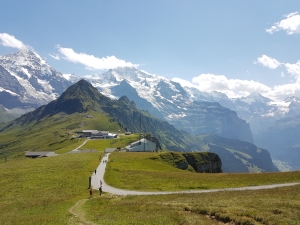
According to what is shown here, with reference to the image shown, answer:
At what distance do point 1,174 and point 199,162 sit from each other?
9236 cm

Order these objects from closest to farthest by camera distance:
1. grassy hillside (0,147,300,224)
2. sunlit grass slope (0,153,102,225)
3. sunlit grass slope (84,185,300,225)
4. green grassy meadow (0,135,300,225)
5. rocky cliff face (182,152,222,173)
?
sunlit grass slope (84,185,300,225) < green grassy meadow (0,135,300,225) < grassy hillside (0,147,300,224) < sunlit grass slope (0,153,102,225) < rocky cliff face (182,152,222,173)

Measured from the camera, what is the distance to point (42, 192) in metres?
56.9

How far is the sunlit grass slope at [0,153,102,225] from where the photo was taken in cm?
3781

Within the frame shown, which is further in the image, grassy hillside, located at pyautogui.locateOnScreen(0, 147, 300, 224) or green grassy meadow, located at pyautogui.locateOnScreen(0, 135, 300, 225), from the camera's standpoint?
grassy hillside, located at pyautogui.locateOnScreen(0, 147, 300, 224)

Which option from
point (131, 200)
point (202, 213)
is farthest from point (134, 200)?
point (202, 213)

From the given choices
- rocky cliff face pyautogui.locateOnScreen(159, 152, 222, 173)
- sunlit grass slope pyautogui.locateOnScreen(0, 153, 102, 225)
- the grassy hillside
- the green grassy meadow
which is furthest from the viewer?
rocky cliff face pyautogui.locateOnScreen(159, 152, 222, 173)

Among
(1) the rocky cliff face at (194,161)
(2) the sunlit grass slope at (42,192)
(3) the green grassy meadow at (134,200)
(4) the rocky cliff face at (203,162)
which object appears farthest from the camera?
(4) the rocky cliff face at (203,162)

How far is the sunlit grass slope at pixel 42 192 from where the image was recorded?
3781 centimetres

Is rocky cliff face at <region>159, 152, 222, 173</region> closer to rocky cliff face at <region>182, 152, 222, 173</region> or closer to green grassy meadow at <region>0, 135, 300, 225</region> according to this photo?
rocky cliff face at <region>182, 152, 222, 173</region>

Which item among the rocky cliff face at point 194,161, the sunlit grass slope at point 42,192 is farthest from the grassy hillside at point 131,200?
the rocky cliff face at point 194,161

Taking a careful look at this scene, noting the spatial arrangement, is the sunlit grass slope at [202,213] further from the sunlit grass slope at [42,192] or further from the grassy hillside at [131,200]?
the sunlit grass slope at [42,192]

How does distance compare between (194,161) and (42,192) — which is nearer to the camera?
(42,192)

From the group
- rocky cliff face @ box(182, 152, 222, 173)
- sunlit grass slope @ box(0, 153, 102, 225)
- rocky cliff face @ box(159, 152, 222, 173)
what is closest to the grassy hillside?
sunlit grass slope @ box(0, 153, 102, 225)

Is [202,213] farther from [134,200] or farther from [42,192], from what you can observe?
[42,192]
